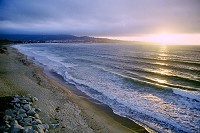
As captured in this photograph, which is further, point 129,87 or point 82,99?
point 129,87

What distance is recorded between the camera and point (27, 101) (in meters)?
13.1

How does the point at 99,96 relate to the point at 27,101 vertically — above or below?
below

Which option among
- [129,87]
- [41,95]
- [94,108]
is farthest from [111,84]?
[41,95]

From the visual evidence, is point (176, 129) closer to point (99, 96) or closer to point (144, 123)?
point (144, 123)

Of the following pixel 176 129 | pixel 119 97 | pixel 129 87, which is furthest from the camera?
pixel 129 87

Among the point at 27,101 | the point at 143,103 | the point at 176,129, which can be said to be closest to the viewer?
the point at 176,129

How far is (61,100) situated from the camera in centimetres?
1590

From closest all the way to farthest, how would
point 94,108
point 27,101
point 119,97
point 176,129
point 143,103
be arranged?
point 176,129 → point 27,101 → point 94,108 → point 143,103 → point 119,97

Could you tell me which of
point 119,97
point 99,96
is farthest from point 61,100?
point 119,97

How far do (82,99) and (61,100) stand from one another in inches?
100

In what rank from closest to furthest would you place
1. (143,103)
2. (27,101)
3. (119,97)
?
1. (27,101)
2. (143,103)
3. (119,97)

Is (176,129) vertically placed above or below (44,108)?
below

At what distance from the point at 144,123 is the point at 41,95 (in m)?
8.77

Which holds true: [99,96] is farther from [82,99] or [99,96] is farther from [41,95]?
[41,95]
